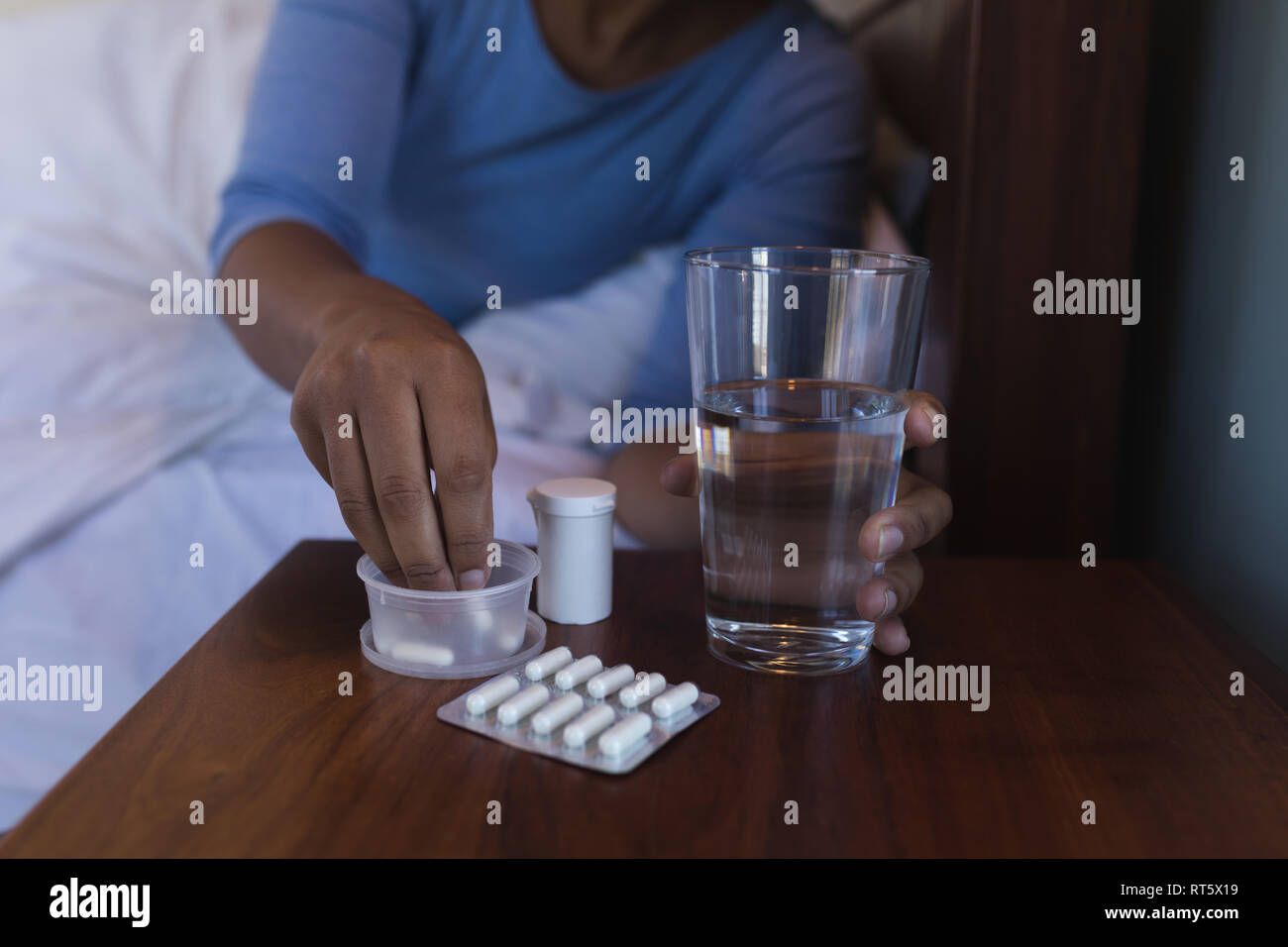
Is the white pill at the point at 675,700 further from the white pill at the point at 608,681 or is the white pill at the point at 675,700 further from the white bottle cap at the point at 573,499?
the white bottle cap at the point at 573,499

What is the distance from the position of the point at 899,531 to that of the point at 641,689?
161 mm

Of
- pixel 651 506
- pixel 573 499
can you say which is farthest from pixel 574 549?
pixel 651 506

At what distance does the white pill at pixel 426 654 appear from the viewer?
1.91 feet

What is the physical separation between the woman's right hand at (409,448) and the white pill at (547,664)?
6 centimetres

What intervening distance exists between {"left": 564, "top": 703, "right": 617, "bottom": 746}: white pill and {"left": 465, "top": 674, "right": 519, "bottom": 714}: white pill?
48mm

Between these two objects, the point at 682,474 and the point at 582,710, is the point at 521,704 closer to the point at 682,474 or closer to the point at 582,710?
the point at 582,710

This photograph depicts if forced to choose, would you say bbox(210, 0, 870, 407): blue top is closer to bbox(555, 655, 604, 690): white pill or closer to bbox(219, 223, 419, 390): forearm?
bbox(219, 223, 419, 390): forearm

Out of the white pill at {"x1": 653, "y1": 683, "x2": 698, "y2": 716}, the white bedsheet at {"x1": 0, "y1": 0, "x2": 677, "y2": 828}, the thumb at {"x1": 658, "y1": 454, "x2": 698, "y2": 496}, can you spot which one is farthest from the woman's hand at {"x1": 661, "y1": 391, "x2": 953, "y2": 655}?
the white bedsheet at {"x1": 0, "y1": 0, "x2": 677, "y2": 828}

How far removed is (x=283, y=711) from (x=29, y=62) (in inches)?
52.9

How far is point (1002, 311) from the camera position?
0.96 meters

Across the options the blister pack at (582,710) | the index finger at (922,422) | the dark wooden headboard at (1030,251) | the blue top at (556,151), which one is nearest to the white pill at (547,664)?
the blister pack at (582,710)

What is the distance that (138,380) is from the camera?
1.27m

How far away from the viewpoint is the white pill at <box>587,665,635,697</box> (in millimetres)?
532

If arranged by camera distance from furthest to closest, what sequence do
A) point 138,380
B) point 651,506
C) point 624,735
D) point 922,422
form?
point 138,380 < point 651,506 < point 922,422 < point 624,735
